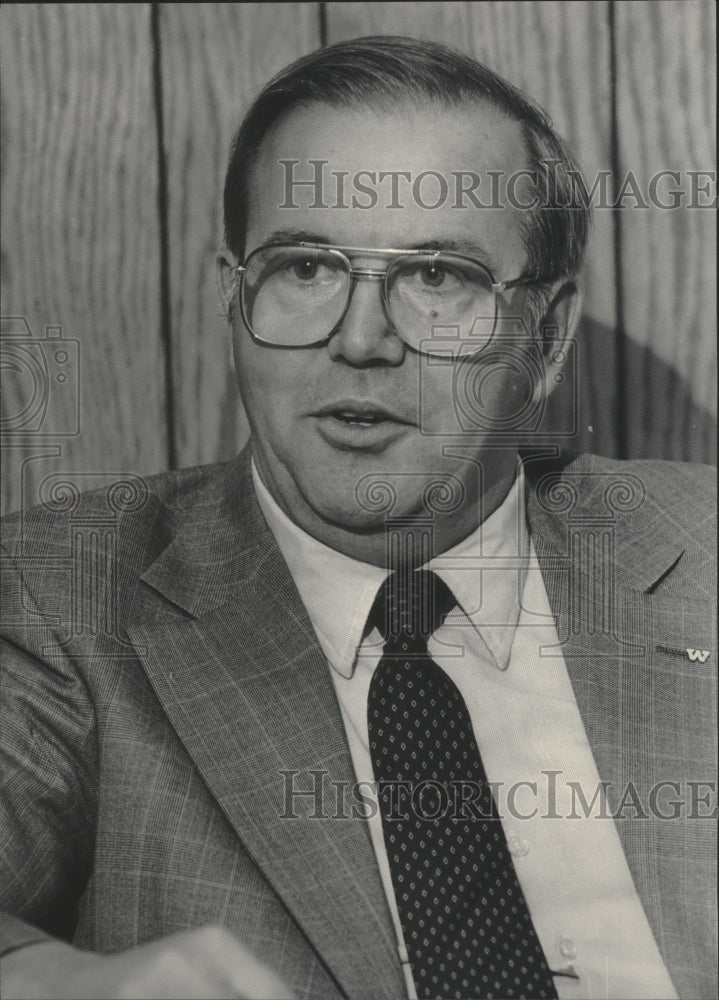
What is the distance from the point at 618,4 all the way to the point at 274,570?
2.54 feet

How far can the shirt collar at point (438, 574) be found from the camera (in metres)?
1.11

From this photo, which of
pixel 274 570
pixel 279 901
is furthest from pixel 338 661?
pixel 279 901

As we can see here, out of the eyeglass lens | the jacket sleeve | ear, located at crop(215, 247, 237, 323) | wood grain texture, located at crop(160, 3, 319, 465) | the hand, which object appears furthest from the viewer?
wood grain texture, located at crop(160, 3, 319, 465)

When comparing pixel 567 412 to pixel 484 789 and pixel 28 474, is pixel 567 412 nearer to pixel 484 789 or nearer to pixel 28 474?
pixel 484 789

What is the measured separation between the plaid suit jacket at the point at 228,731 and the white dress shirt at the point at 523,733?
21mm

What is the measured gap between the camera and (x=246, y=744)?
1.03 m

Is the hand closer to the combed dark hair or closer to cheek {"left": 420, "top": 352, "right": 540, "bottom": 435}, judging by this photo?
cheek {"left": 420, "top": 352, "right": 540, "bottom": 435}

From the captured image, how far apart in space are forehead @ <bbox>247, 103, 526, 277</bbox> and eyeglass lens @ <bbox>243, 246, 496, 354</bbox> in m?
0.02

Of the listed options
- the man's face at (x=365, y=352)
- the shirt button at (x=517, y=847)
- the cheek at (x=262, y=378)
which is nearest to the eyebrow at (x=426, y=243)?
the man's face at (x=365, y=352)

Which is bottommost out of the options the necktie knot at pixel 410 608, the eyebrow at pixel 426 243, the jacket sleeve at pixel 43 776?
the jacket sleeve at pixel 43 776

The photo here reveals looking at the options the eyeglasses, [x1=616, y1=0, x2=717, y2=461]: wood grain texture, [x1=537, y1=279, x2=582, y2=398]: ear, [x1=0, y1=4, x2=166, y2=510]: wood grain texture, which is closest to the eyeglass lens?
the eyeglasses

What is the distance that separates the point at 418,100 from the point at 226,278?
26 centimetres

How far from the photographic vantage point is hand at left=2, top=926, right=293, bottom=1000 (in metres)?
0.81

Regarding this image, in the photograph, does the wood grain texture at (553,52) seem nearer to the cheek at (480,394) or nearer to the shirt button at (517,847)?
the cheek at (480,394)
